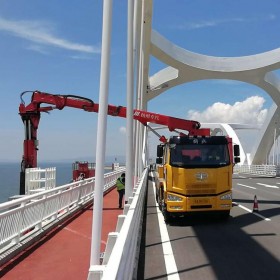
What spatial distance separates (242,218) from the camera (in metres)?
14.0

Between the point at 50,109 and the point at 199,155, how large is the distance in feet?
27.5

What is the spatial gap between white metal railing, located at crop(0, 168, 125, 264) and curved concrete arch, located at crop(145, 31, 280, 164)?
104 feet

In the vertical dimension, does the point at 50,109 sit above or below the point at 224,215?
above

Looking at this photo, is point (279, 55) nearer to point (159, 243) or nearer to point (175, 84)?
point (175, 84)

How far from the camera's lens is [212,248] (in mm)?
9211

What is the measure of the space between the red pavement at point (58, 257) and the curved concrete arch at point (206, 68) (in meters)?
34.7

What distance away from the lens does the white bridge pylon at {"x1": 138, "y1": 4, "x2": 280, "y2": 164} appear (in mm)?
45031

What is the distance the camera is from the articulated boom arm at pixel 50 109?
681 inches

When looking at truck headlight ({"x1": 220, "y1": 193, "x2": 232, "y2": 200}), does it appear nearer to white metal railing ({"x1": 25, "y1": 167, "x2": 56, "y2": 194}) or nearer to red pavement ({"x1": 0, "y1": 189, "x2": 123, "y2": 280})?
red pavement ({"x1": 0, "y1": 189, "x2": 123, "y2": 280})

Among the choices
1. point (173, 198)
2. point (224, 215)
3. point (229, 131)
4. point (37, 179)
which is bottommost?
point (224, 215)

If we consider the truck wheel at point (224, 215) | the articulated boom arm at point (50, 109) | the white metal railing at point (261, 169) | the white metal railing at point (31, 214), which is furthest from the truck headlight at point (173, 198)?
the white metal railing at point (261, 169)

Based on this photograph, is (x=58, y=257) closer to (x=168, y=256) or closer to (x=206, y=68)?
(x=168, y=256)

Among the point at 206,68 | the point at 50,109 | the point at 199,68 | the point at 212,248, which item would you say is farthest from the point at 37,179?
the point at 206,68

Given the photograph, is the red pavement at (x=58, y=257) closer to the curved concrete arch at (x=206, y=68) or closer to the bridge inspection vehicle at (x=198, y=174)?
the bridge inspection vehicle at (x=198, y=174)
